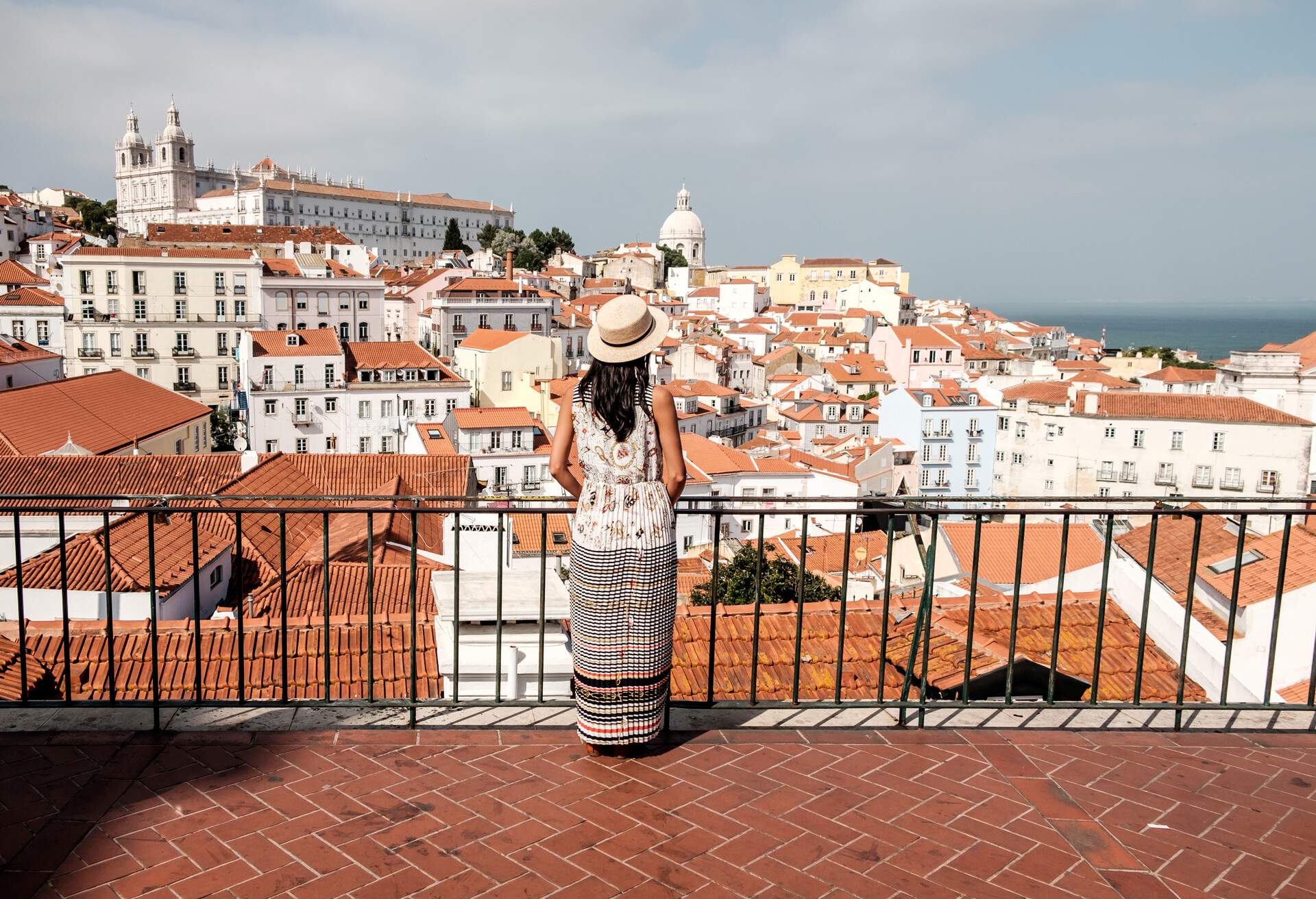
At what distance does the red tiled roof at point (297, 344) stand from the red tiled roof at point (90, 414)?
7.52 metres

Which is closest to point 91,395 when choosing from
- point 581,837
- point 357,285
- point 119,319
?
point 119,319

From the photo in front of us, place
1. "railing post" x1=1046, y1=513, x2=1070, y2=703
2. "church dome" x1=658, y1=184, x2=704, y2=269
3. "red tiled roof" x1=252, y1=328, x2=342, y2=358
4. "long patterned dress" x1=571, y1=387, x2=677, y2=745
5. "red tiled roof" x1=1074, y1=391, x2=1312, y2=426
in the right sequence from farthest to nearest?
"church dome" x1=658, y1=184, x2=704, y2=269 < "red tiled roof" x1=252, y1=328, x2=342, y2=358 < "red tiled roof" x1=1074, y1=391, x2=1312, y2=426 < "railing post" x1=1046, y1=513, x2=1070, y2=703 < "long patterned dress" x1=571, y1=387, x2=677, y2=745

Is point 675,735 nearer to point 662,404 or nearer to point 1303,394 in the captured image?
point 662,404

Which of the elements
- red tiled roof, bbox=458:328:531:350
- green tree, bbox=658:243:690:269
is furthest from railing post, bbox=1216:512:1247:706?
green tree, bbox=658:243:690:269

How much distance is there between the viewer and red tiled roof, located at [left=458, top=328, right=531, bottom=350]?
193 ft

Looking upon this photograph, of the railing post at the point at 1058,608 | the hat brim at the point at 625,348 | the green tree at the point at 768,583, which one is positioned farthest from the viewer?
the green tree at the point at 768,583

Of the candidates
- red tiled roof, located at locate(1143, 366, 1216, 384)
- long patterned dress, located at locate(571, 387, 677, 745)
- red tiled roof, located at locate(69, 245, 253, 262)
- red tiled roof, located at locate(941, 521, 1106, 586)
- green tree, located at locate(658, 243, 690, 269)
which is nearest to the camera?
long patterned dress, located at locate(571, 387, 677, 745)

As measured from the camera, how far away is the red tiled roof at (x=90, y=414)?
29188 mm

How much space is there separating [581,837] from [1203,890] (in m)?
2.16

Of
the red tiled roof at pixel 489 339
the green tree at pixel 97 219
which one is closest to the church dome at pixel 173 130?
the green tree at pixel 97 219

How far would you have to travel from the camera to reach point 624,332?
3967 mm

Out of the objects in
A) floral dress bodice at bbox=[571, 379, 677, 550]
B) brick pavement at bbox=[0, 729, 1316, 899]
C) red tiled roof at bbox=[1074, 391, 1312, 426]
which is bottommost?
red tiled roof at bbox=[1074, 391, 1312, 426]

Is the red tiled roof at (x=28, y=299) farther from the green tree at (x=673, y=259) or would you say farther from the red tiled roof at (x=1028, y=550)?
the green tree at (x=673, y=259)

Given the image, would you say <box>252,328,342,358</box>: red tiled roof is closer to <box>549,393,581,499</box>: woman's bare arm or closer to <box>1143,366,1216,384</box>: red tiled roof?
<box>549,393,581,499</box>: woman's bare arm
